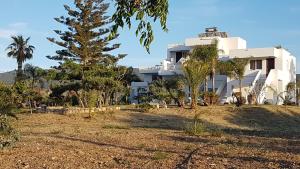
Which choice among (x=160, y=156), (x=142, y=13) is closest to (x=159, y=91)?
(x=160, y=156)

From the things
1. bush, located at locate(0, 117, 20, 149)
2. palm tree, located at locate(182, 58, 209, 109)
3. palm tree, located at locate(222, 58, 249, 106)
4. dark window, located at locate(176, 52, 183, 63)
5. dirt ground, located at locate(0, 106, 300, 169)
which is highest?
dark window, located at locate(176, 52, 183, 63)

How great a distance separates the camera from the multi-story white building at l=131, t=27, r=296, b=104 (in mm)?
43872

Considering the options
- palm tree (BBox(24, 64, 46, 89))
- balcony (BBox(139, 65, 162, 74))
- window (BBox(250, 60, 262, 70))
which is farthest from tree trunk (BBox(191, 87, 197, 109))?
palm tree (BBox(24, 64, 46, 89))

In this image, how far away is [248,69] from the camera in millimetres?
46750

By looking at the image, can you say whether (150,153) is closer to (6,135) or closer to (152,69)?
(6,135)

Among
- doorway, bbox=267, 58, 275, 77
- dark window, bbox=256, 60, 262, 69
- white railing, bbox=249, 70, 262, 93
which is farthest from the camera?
dark window, bbox=256, 60, 262, 69

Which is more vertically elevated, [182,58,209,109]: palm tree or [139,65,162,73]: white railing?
[139,65,162,73]: white railing

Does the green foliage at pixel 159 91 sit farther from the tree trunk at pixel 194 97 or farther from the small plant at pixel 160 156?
the small plant at pixel 160 156

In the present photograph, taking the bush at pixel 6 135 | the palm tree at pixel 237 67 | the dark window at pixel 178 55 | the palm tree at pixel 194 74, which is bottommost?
the bush at pixel 6 135

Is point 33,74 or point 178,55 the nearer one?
point 33,74

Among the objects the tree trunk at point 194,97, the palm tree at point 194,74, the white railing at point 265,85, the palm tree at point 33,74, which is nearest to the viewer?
the palm tree at point 194,74

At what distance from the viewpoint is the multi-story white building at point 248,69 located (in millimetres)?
43872

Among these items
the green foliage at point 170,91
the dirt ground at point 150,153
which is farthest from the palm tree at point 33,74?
the dirt ground at point 150,153

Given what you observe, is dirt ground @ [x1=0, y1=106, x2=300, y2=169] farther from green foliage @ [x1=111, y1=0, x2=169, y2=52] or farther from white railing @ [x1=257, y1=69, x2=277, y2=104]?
white railing @ [x1=257, y1=69, x2=277, y2=104]
